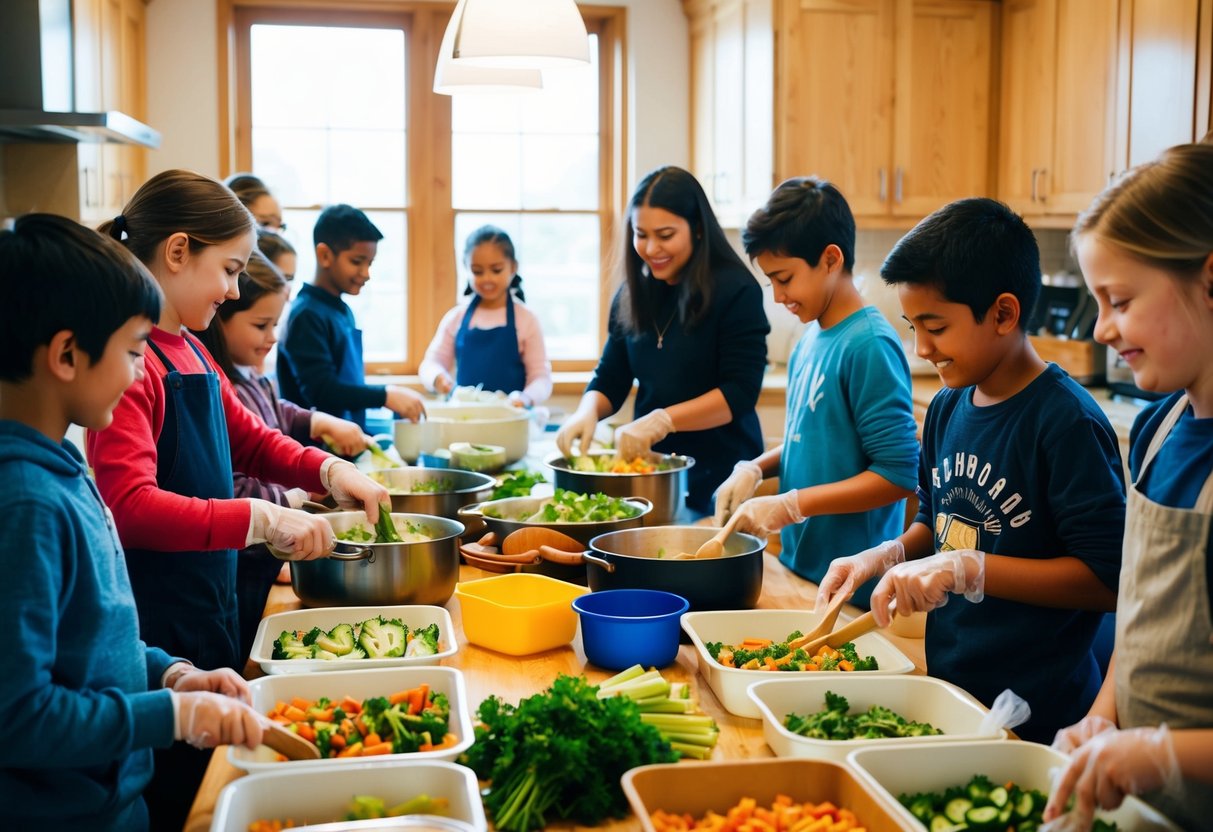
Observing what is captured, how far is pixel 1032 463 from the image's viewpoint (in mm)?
1660

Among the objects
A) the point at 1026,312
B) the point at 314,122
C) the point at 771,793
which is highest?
the point at 314,122

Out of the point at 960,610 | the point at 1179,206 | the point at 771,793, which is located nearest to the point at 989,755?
the point at 771,793

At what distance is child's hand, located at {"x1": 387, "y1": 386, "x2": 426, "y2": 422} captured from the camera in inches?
133

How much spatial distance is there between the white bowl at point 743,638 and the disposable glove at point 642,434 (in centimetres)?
106

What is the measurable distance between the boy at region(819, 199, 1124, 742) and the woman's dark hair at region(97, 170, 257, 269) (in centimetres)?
108

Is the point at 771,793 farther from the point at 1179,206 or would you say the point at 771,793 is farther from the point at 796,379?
the point at 796,379

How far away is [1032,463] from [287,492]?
159 cm

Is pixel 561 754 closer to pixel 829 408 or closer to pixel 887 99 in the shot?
pixel 829 408

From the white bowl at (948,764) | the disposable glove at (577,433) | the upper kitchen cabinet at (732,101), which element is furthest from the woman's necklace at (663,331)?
the upper kitchen cabinet at (732,101)

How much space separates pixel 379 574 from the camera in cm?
193

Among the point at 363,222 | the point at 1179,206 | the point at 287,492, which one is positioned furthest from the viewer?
the point at 363,222

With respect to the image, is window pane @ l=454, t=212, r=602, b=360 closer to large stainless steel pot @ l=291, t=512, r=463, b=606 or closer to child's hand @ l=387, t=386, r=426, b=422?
child's hand @ l=387, t=386, r=426, b=422

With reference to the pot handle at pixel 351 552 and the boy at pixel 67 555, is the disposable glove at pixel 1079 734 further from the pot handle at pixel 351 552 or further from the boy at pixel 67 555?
the pot handle at pixel 351 552

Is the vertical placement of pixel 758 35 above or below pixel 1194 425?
above
